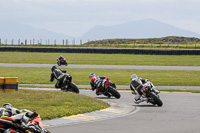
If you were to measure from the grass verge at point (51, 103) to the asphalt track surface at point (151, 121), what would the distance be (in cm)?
137

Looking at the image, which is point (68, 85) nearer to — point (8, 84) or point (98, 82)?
point (98, 82)

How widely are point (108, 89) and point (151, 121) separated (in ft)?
22.1

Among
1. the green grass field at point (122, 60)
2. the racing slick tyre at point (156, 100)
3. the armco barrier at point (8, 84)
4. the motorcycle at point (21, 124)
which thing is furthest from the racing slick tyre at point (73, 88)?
the green grass field at point (122, 60)

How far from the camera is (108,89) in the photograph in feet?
66.0

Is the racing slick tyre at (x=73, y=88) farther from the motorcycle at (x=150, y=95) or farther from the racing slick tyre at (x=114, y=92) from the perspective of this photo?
the motorcycle at (x=150, y=95)

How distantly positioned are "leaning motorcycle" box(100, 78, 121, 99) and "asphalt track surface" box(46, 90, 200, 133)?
1.08 metres

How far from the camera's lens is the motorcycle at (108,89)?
20.0m

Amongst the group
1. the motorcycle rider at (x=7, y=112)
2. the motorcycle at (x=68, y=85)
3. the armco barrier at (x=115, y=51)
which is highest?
the armco barrier at (x=115, y=51)

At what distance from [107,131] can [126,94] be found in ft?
34.2

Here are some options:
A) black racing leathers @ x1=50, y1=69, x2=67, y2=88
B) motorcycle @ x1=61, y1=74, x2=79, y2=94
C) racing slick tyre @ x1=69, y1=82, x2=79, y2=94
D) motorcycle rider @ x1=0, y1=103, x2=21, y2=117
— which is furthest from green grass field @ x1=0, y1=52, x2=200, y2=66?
motorcycle rider @ x1=0, y1=103, x2=21, y2=117

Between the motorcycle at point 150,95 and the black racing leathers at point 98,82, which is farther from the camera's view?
the black racing leathers at point 98,82

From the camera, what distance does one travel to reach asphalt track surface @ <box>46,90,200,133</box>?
1190 centimetres

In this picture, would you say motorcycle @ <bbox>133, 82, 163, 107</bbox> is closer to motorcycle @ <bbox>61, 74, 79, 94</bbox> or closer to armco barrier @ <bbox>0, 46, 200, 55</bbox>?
motorcycle @ <bbox>61, 74, 79, 94</bbox>

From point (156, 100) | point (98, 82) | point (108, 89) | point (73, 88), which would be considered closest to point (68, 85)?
point (73, 88)
